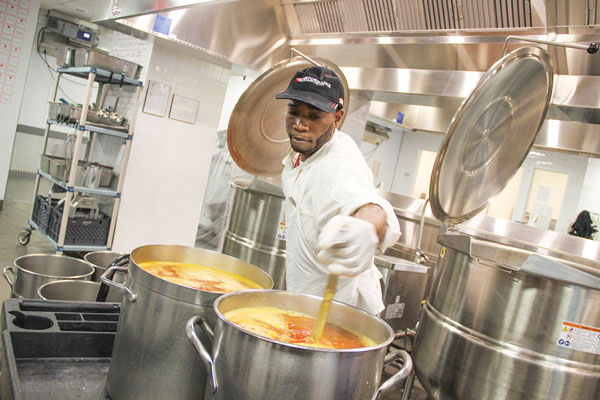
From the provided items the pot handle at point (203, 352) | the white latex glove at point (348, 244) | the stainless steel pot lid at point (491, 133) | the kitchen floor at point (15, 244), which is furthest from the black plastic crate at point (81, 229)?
the white latex glove at point (348, 244)

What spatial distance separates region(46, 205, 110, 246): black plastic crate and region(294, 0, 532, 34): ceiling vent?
2664 millimetres

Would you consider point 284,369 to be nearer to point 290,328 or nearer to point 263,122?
point 290,328

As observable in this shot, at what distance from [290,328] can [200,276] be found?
475 millimetres

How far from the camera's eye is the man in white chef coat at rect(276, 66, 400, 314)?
1.13m

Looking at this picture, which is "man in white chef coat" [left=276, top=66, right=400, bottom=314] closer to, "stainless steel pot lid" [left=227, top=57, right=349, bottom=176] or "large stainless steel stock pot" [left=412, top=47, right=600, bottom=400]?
"large stainless steel stock pot" [left=412, top=47, right=600, bottom=400]

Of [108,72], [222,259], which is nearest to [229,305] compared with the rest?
[222,259]

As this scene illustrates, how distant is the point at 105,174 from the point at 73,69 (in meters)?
1.03

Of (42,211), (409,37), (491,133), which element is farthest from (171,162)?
(491,133)

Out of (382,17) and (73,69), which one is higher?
(382,17)

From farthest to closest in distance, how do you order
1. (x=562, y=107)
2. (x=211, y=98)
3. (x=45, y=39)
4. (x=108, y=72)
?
1. (x=45, y=39)
2. (x=211, y=98)
3. (x=108, y=72)
4. (x=562, y=107)

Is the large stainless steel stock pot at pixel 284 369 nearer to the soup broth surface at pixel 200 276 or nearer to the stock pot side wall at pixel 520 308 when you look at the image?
the soup broth surface at pixel 200 276

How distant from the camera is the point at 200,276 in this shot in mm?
1393

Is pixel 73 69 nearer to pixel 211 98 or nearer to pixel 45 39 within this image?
pixel 211 98

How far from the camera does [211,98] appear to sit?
16.3 ft
